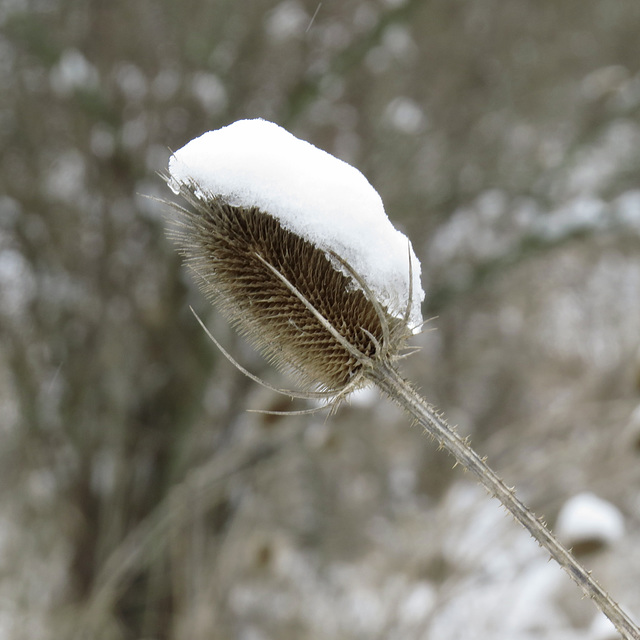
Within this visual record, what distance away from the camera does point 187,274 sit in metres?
2.63

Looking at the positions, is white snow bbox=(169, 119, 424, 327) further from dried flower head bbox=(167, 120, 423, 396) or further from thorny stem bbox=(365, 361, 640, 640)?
thorny stem bbox=(365, 361, 640, 640)

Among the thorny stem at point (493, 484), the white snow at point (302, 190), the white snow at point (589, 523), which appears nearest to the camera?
the thorny stem at point (493, 484)

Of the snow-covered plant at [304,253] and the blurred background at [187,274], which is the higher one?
the blurred background at [187,274]

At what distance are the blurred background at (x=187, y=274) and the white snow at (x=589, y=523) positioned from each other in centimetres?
35

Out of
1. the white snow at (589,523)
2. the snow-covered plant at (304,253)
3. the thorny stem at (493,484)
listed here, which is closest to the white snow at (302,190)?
the snow-covered plant at (304,253)

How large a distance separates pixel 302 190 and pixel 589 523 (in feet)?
3.97

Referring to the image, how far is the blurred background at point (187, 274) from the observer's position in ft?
8.84

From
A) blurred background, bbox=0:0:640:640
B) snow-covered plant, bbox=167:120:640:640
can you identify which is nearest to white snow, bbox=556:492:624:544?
blurred background, bbox=0:0:640:640

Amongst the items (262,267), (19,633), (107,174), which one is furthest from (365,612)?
(262,267)

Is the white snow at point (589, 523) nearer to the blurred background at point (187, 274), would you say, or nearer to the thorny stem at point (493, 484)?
the blurred background at point (187, 274)

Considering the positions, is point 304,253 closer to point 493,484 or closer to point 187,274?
point 493,484

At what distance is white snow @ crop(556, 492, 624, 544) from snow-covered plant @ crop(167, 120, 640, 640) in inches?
38.9

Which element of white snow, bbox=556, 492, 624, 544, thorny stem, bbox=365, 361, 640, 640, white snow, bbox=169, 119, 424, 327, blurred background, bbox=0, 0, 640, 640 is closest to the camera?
thorny stem, bbox=365, 361, 640, 640

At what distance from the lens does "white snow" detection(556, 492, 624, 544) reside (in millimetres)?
1400
